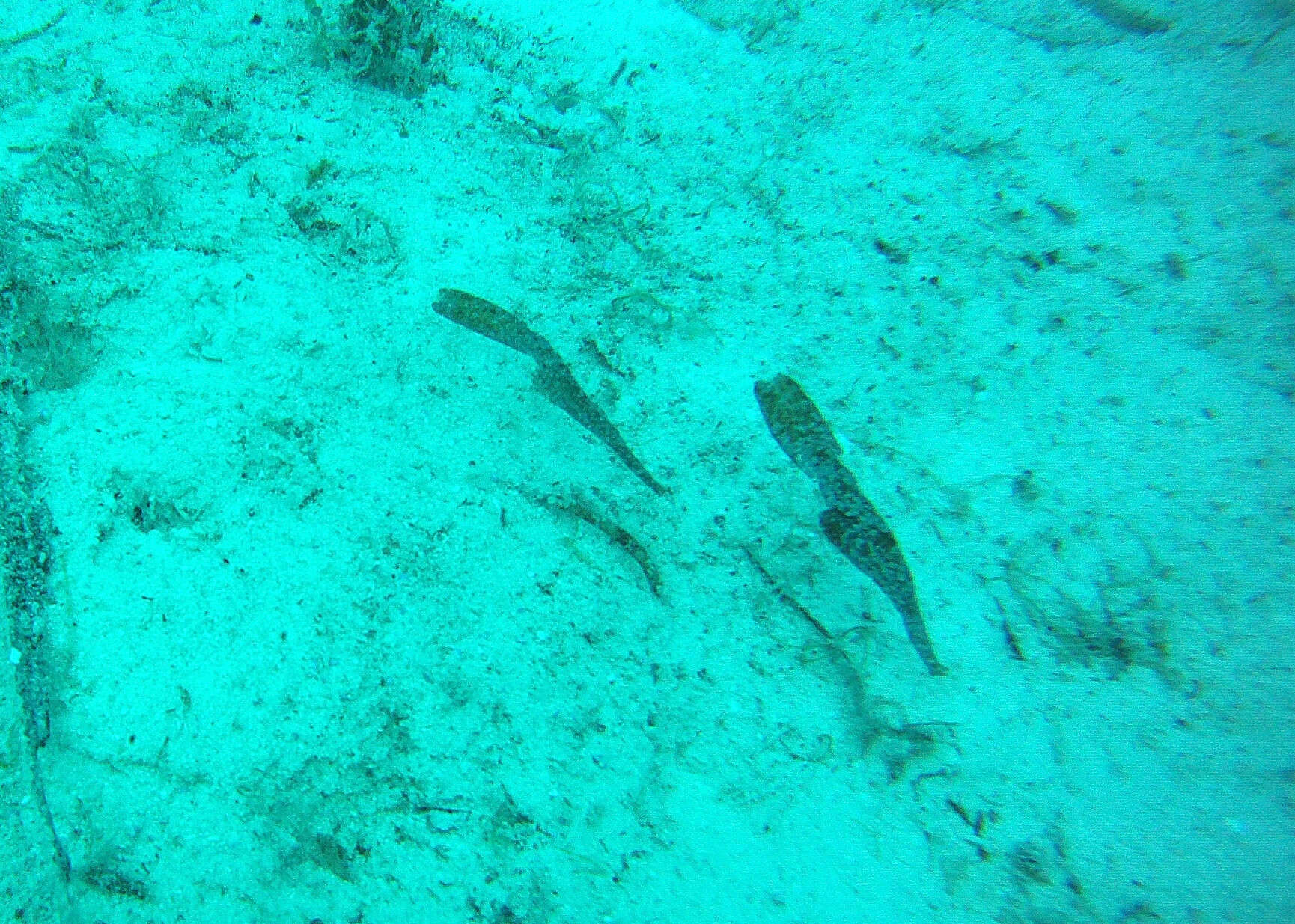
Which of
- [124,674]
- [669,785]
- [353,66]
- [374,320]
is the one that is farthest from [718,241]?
[124,674]

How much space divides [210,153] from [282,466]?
1172 mm

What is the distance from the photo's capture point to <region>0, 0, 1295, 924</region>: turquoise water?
1.40 meters

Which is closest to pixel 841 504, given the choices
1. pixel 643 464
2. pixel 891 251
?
pixel 643 464

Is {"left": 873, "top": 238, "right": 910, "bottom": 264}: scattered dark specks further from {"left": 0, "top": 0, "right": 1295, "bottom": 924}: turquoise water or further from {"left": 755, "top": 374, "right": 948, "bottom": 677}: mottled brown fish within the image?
{"left": 755, "top": 374, "right": 948, "bottom": 677}: mottled brown fish

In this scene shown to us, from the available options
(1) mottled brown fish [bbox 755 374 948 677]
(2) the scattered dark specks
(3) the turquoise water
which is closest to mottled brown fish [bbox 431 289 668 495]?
(3) the turquoise water

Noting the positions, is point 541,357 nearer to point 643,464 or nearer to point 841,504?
point 643,464

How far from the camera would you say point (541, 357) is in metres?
1.89

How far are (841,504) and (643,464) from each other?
1.92ft

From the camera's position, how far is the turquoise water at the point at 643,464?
140 centimetres

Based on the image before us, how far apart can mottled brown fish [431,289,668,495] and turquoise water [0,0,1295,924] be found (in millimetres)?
12

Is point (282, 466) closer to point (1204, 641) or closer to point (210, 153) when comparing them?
point (210, 153)

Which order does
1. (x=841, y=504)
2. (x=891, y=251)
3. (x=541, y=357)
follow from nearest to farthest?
(x=841, y=504), (x=541, y=357), (x=891, y=251)

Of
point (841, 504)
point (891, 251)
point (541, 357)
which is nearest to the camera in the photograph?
point (841, 504)

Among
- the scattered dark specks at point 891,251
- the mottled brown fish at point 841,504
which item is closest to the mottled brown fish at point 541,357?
the mottled brown fish at point 841,504
